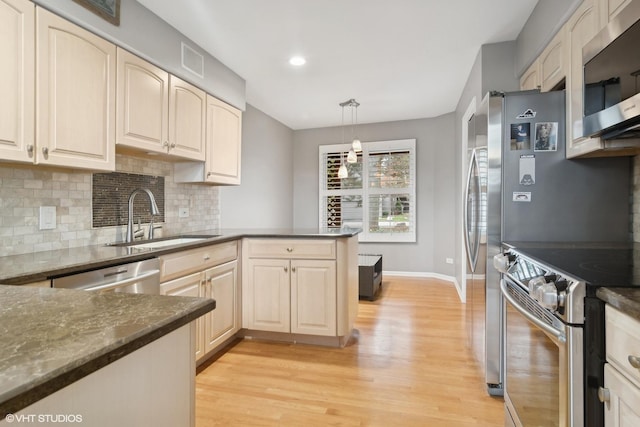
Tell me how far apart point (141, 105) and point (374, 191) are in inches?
161

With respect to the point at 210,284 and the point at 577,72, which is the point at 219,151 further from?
the point at 577,72

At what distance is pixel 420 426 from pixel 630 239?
1.58 m

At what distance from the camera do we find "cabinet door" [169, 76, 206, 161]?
2.60 metres

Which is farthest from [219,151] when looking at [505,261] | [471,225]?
[505,261]

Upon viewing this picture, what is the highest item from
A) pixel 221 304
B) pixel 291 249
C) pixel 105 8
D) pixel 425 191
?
pixel 105 8

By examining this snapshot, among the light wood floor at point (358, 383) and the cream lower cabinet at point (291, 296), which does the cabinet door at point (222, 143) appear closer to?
the cream lower cabinet at point (291, 296)

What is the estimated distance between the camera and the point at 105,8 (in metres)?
2.04

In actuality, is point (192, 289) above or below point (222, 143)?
below

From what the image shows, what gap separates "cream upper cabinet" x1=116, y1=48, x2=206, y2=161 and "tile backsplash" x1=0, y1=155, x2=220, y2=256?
0.34 metres

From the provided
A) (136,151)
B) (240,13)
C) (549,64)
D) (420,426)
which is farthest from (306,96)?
(420,426)

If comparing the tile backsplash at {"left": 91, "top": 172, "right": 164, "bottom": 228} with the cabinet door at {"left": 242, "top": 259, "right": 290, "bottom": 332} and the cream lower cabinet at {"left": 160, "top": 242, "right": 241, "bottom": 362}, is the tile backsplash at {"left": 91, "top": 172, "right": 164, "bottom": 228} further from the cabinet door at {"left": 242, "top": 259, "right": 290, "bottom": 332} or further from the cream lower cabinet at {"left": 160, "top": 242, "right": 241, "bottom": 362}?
the cabinet door at {"left": 242, "top": 259, "right": 290, "bottom": 332}

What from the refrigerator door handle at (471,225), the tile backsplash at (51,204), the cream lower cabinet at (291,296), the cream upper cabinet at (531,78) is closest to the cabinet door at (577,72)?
the cream upper cabinet at (531,78)

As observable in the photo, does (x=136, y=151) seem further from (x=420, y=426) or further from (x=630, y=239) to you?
(x=630, y=239)

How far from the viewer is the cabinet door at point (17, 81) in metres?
1.56
